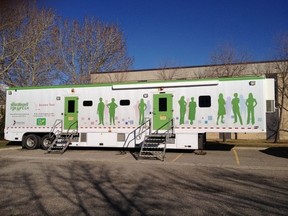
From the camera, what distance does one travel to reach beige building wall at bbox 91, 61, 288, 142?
86.4 feet

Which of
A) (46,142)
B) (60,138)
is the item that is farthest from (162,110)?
(46,142)

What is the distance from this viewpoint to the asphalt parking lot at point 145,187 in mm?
6047

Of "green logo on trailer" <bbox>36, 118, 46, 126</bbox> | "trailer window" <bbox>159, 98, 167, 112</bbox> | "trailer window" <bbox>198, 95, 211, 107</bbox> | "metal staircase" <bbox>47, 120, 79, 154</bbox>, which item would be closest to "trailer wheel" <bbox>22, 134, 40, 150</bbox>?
"green logo on trailer" <bbox>36, 118, 46, 126</bbox>

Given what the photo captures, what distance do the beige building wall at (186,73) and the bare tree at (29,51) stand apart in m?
5.56

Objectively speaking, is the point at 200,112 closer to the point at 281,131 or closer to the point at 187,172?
the point at 187,172

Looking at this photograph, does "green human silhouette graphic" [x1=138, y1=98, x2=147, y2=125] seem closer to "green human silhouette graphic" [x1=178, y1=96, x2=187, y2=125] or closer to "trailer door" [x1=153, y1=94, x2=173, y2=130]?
"trailer door" [x1=153, y1=94, x2=173, y2=130]

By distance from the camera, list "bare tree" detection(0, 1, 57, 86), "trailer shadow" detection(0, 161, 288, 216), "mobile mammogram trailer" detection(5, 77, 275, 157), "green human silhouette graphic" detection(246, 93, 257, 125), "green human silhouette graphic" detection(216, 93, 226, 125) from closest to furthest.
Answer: "trailer shadow" detection(0, 161, 288, 216) < "green human silhouette graphic" detection(246, 93, 257, 125) < "mobile mammogram trailer" detection(5, 77, 275, 157) < "green human silhouette graphic" detection(216, 93, 226, 125) < "bare tree" detection(0, 1, 57, 86)

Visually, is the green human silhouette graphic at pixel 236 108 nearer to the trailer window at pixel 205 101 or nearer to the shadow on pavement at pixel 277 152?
the trailer window at pixel 205 101

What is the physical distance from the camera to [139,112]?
15.7 meters

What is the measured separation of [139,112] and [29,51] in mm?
16963

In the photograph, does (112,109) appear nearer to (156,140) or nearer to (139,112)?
(139,112)

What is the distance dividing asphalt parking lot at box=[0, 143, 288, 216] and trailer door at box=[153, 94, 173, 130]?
2601 mm

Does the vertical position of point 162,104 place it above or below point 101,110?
above

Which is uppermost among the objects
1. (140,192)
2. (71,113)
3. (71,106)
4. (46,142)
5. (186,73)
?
(186,73)
